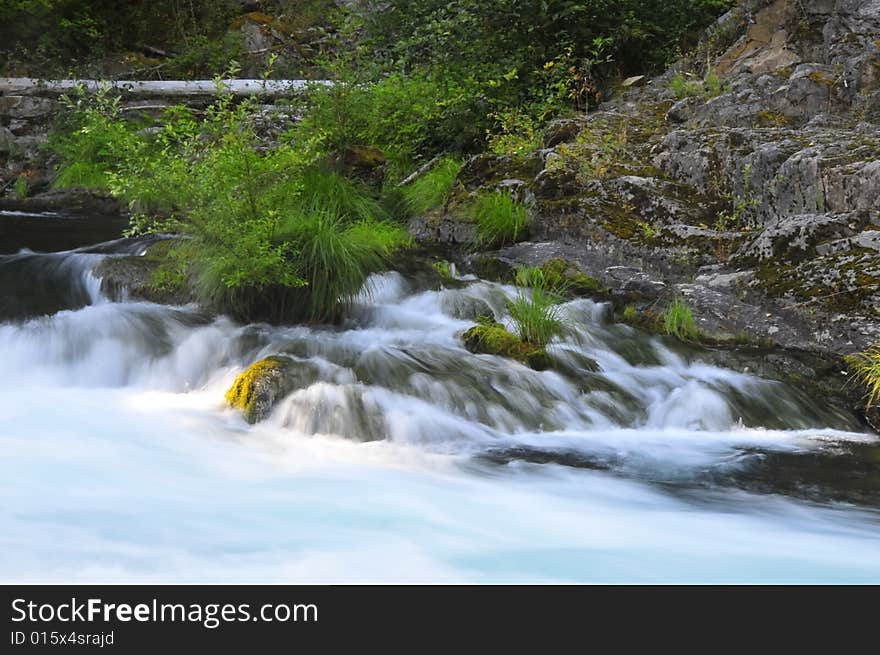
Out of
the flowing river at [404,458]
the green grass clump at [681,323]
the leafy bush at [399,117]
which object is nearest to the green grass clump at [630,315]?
the flowing river at [404,458]

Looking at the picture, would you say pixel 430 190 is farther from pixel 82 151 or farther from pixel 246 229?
pixel 82 151

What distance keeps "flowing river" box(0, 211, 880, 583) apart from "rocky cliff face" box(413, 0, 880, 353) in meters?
1.04

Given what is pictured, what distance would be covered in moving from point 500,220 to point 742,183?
259cm

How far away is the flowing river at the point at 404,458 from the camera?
3.89 m

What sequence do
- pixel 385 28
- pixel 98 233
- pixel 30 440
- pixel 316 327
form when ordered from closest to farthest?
pixel 30 440 → pixel 316 327 → pixel 98 233 → pixel 385 28

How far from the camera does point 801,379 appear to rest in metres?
6.41

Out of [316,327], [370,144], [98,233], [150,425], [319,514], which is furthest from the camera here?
[370,144]

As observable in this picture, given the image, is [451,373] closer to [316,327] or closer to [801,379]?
[316,327]

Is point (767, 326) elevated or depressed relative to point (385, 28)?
depressed

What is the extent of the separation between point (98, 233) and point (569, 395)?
24.9 feet

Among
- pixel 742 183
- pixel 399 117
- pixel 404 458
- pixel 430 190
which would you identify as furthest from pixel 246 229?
pixel 399 117

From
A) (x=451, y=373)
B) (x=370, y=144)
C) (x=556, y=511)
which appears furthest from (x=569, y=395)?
(x=370, y=144)

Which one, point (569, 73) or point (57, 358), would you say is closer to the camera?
point (57, 358)

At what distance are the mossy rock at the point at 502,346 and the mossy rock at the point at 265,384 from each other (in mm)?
1463
